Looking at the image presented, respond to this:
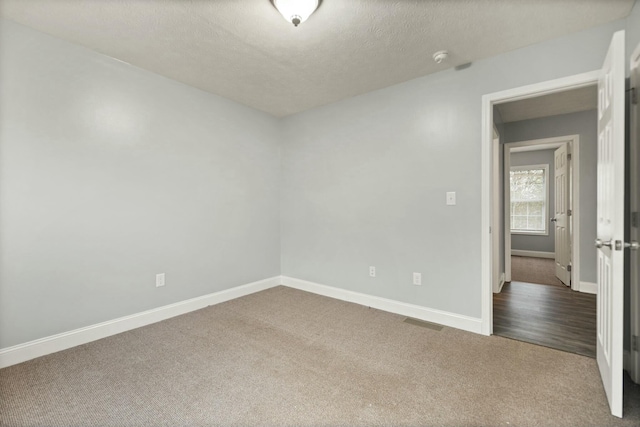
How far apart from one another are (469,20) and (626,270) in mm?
2057

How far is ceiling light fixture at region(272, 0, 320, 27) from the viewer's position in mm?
1833

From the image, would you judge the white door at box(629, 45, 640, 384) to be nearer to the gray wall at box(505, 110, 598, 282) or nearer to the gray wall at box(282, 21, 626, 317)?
the gray wall at box(282, 21, 626, 317)

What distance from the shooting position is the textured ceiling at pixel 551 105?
3.46 m

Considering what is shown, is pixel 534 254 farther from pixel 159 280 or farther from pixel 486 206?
pixel 159 280

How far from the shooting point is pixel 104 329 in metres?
→ 2.60

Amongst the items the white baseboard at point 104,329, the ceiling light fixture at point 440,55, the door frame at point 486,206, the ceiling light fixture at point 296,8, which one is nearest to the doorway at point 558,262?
Result: the door frame at point 486,206

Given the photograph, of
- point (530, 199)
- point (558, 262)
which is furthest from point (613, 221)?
point (530, 199)

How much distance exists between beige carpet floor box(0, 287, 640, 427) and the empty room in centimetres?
2

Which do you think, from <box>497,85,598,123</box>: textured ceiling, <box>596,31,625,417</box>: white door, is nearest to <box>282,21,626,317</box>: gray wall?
<box>596,31,625,417</box>: white door

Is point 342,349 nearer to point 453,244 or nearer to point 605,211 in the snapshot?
point 453,244

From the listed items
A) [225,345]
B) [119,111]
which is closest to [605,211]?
[225,345]

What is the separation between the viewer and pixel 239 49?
2467 millimetres

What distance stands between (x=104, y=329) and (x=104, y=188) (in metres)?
1.26

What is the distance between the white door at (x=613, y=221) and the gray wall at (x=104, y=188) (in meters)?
3.42
